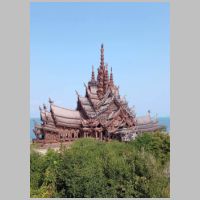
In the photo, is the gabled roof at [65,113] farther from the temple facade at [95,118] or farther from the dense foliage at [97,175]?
the dense foliage at [97,175]

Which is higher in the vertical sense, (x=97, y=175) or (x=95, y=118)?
(x=95, y=118)

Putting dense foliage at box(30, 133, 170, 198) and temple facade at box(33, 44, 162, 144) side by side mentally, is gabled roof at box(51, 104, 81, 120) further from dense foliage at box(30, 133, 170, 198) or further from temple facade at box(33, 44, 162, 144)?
dense foliage at box(30, 133, 170, 198)

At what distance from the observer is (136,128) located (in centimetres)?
2902

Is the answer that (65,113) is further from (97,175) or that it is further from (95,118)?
(97,175)

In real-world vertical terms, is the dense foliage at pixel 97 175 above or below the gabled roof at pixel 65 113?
below

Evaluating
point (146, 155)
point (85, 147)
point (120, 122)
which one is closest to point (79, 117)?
point (120, 122)

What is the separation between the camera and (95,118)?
90.7ft

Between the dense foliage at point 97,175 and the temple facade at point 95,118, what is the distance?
9434 mm

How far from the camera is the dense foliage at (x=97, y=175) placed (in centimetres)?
1489

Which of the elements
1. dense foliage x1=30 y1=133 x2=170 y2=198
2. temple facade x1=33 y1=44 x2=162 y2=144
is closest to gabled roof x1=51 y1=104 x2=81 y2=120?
temple facade x1=33 y1=44 x2=162 y2=144

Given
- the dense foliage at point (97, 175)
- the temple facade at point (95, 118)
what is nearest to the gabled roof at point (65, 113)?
the temple facade at point (95, 118)

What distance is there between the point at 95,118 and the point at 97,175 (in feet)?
41.3

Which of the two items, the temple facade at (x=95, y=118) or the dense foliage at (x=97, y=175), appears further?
the temple facade at (x=95, y=118)

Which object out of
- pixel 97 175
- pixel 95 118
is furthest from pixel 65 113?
pixel 97 175
